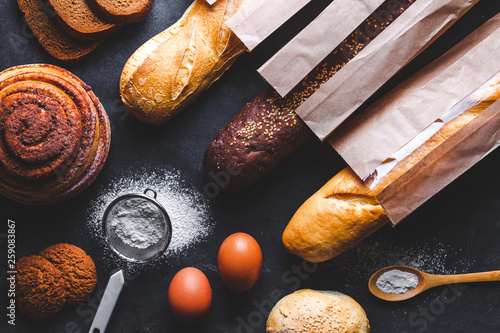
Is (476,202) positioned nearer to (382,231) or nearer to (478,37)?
(382,231)

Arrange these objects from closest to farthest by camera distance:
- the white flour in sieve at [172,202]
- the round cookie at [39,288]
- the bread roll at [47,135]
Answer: the bread roll at [47,135] → the round cookie at [39,288] → the white flour in sieve at [172,202]

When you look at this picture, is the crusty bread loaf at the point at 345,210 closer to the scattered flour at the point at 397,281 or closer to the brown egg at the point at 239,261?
the brown egg at the point at 239,261

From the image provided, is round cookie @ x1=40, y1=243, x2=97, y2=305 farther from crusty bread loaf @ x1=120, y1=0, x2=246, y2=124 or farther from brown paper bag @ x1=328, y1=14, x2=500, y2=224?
brown paper bag @ x1=328, y1=14, x2=500, y2=224


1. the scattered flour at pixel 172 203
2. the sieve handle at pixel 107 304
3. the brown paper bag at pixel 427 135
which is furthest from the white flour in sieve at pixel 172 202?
the brown paper bag at pixel 427 135

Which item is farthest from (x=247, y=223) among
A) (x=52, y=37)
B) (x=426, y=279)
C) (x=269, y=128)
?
(x=52, y=37)

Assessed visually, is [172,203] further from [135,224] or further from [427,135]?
[427,135]

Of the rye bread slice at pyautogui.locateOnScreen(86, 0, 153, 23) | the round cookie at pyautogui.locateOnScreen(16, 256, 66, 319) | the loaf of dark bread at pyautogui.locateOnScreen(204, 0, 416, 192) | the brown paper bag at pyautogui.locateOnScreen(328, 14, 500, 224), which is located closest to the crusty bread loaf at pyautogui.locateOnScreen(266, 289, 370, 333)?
the brown paper bag at pyautogui.locateOnScreen(328, 14, 500, 224)
